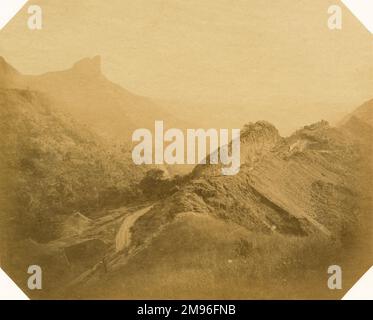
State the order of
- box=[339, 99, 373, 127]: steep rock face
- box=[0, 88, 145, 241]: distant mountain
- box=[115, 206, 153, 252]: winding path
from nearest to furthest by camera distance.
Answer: box=[115, 206, 153, 252]: winding path < box=[0, 88, 145, 241]: distant mountain < box=[339, 99, 373, 127]: steep rock face

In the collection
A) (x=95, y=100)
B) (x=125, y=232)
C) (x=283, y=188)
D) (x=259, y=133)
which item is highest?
(x=95, y=100)

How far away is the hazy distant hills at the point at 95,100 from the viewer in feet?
26.6

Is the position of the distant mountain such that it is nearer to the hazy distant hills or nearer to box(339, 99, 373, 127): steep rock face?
the hazy distant hills

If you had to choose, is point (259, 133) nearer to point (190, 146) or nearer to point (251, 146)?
point (251, 146)

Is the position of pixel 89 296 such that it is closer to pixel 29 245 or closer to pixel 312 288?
pixel 29 245

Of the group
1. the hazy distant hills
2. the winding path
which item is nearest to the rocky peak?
the hazy distant hills

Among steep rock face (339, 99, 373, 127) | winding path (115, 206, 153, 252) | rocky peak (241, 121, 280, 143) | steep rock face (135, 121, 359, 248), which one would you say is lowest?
winding path (115, 206, 153, 252)

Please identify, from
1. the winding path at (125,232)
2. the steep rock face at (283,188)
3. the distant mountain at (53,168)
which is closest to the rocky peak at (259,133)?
the steep rock face at (283,188)

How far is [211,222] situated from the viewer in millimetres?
7945

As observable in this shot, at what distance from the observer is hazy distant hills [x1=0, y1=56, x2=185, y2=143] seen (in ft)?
26.6

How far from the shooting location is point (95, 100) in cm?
816

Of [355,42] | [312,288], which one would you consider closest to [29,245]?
[312,288]

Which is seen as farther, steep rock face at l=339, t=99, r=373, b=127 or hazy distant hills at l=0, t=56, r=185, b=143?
steep rock face at l=339, t=99, r=373, b=127

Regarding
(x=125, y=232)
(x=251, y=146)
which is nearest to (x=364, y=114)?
(x=251, y=146)
